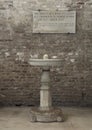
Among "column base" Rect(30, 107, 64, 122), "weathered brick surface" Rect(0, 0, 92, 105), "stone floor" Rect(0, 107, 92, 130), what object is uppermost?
"weathered brick surface" Rect(0, 0, 92, 105)

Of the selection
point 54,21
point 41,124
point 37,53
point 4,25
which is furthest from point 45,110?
point 4,25

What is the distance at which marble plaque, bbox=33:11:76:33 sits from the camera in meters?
6.98

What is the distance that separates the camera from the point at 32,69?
7.12 meters

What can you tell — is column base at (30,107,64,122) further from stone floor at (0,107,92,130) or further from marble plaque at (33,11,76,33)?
marble plaque at (33,11,76,33)

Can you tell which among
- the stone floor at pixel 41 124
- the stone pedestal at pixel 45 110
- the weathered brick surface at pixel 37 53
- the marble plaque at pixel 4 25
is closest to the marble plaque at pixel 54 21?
the weathered brick surface at pixel 37 53

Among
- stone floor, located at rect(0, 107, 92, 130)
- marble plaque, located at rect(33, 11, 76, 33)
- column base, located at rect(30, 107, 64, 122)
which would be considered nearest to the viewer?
stone floor, located at rect(0, 107, 92, 130)

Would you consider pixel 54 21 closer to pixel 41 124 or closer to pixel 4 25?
pixel 4 25

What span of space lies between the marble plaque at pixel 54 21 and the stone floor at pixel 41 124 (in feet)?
5.51

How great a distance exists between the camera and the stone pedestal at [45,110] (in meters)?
5.70

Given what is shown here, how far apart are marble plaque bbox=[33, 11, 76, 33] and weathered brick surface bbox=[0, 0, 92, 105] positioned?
11cm

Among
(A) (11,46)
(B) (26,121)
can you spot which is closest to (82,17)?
(A) (11,46)

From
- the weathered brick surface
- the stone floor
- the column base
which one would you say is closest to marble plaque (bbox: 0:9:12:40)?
the weathered brick surface

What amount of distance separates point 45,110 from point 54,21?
2.06 metres

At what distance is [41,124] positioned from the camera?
5.55 m
